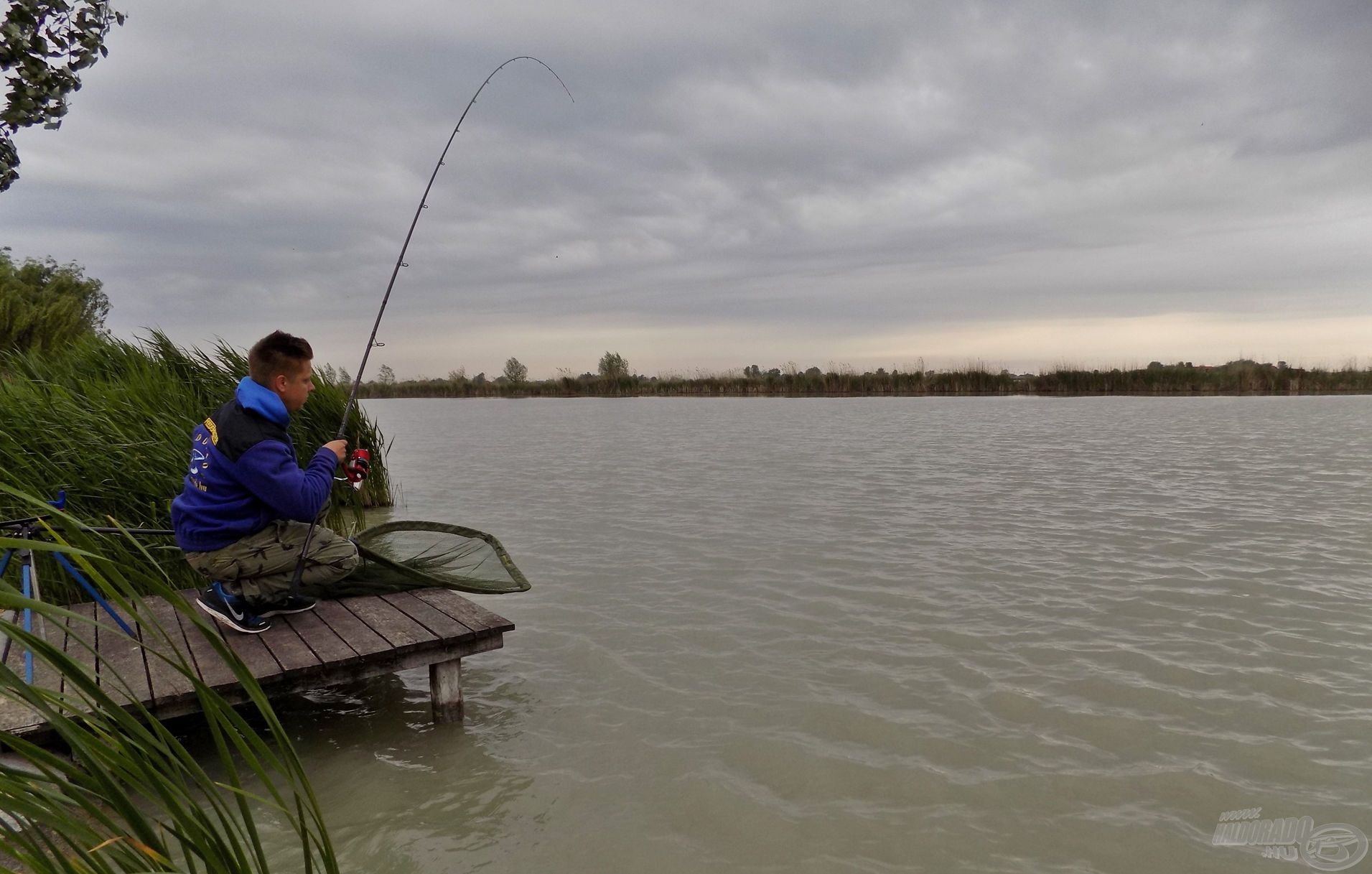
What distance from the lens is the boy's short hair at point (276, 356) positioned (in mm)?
4172

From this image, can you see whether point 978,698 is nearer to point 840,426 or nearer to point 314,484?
point 314,484

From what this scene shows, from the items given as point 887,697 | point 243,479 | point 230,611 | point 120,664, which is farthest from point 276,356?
point 887,697

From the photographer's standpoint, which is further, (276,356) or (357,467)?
(357,467)

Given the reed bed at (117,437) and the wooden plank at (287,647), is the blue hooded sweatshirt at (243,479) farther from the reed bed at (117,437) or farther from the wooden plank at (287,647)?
the reed bed at (117,437)

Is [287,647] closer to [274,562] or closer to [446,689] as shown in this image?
[274,562]

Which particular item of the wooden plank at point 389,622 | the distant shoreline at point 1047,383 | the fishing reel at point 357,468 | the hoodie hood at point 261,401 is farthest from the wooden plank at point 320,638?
the distant shoreline at point 1047,383

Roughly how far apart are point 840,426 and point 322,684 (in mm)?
22310

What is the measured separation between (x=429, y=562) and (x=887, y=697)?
3.12 metres

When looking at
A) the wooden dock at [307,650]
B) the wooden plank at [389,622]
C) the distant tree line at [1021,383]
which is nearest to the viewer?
the wooden dock at [307,650]

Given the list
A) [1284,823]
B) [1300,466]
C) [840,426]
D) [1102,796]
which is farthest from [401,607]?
[840,426]

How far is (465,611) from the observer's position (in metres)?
4.83

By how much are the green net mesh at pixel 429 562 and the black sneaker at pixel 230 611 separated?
60cm

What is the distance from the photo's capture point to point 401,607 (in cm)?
491

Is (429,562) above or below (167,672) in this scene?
above
